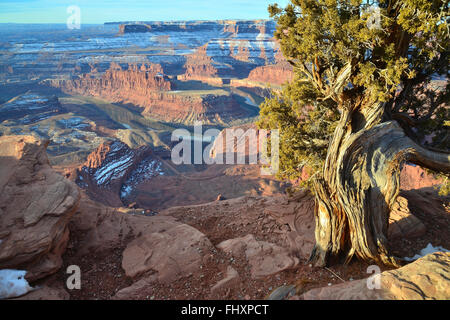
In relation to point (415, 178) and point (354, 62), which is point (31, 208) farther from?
point (415, 178)

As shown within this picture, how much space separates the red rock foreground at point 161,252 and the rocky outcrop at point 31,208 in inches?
1.0

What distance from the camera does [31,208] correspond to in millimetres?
8125

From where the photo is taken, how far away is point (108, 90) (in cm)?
10900

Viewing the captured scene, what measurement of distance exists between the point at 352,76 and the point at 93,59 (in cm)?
15559

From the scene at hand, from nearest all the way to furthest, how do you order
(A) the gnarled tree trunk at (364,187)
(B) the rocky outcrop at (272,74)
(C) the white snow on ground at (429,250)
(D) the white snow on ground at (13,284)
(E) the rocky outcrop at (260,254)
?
(D) the white snow on ground at (13,284) → (A) the gnarled tree trunk at (364,187) → (E) the rocky outcrop at (260,254) → (C) the white snow on ground at (429,250) → (B) the rocky outcrop at (272,74)

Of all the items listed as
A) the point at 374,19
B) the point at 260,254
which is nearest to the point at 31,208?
the point at 260,254

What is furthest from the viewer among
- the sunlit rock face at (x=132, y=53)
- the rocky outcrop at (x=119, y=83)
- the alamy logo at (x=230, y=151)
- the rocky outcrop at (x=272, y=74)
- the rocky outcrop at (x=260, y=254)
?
the sunlit rock face at (x=132, y=53)

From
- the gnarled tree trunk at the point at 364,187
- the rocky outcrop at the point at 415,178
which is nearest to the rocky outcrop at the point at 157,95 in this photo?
the rocky outcrop at the point at 415,178

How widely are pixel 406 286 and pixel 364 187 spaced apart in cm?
307

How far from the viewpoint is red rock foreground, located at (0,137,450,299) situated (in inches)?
259

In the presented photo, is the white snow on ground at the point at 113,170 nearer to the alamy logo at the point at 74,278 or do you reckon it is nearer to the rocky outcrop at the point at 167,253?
the rocky outcrop at the point at 167,253

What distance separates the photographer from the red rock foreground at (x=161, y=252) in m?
6.59

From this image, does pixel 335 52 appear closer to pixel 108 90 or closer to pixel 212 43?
pixel 108 90
